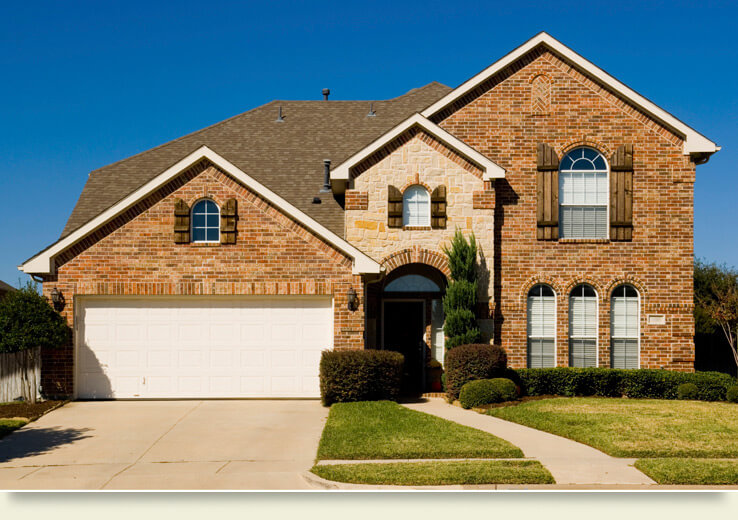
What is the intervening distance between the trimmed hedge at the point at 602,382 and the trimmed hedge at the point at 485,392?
1.67 meters

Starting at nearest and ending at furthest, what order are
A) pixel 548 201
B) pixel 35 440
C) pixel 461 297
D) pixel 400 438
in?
pixel 400 438
pixel 35 440
pixel 461 297
pixel 548 201

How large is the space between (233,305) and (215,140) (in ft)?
25.4

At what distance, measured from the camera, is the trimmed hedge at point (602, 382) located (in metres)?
18.7

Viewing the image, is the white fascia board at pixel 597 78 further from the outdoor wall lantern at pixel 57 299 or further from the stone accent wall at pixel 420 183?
the outdoor wall lantern at pixel 57 299

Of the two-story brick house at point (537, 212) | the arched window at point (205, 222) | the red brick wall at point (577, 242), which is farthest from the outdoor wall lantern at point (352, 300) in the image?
the red brick wall at point (577, 242)

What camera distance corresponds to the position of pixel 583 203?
20094 millimetres

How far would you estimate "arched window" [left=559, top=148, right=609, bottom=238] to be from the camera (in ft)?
65.9

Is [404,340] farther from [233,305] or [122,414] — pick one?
[122,414]

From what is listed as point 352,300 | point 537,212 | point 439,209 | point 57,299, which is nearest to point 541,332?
point 537,212

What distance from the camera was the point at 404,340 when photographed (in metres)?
20.2

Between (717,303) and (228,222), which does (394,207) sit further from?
(717,303)

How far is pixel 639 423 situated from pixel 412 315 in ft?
24.3

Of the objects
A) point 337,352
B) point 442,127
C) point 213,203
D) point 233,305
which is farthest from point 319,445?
point 442,127

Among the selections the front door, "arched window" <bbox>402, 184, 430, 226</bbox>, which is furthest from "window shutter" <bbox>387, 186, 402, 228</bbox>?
the front door
